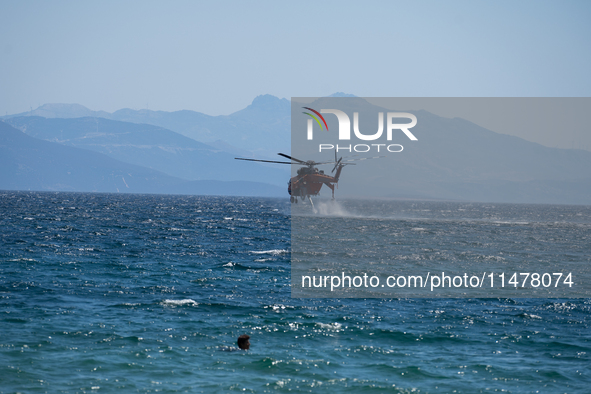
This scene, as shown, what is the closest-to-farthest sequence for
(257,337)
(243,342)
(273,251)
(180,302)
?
(243,342) → (257,337) → (180,302) → (273,251)

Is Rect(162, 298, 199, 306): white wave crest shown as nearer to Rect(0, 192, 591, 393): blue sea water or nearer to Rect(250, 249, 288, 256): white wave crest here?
Rect(0, 192, 591, 393): blue sea water

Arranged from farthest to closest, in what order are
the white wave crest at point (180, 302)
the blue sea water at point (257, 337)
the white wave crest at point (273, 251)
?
1. the white wave crest at point (273, 251)
2. the white wave crest at point (180, 302)
3. the blue sea water at point (257, 337)

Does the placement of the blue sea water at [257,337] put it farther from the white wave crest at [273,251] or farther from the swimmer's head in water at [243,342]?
the white wave crest at [273,251]

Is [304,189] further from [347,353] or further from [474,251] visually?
[347,353]

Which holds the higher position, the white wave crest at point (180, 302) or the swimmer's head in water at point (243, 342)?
the swimmer's head in water at point (243, 342)

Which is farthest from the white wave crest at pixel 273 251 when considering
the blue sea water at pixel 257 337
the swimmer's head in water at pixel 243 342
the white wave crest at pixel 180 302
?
the swimmer's head in water at pixel 243 342

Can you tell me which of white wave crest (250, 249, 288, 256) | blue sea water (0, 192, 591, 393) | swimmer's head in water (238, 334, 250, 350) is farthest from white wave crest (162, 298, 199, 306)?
white wave crest (250, 249, 288, 256)

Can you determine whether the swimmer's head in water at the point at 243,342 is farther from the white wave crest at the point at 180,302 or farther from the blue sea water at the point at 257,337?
the white wave crest at the point at 180,302

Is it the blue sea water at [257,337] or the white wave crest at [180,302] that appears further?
the white wave crest at [180,302]

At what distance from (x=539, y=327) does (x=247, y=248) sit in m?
35.9

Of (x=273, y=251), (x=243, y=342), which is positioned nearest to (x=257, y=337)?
(x=243, y=342)

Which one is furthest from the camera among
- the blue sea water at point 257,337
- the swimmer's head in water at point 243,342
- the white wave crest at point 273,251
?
the white wave crest at point 273,251

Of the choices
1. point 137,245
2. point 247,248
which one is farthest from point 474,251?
point 137,245

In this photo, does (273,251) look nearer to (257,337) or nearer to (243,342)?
(257,337)
